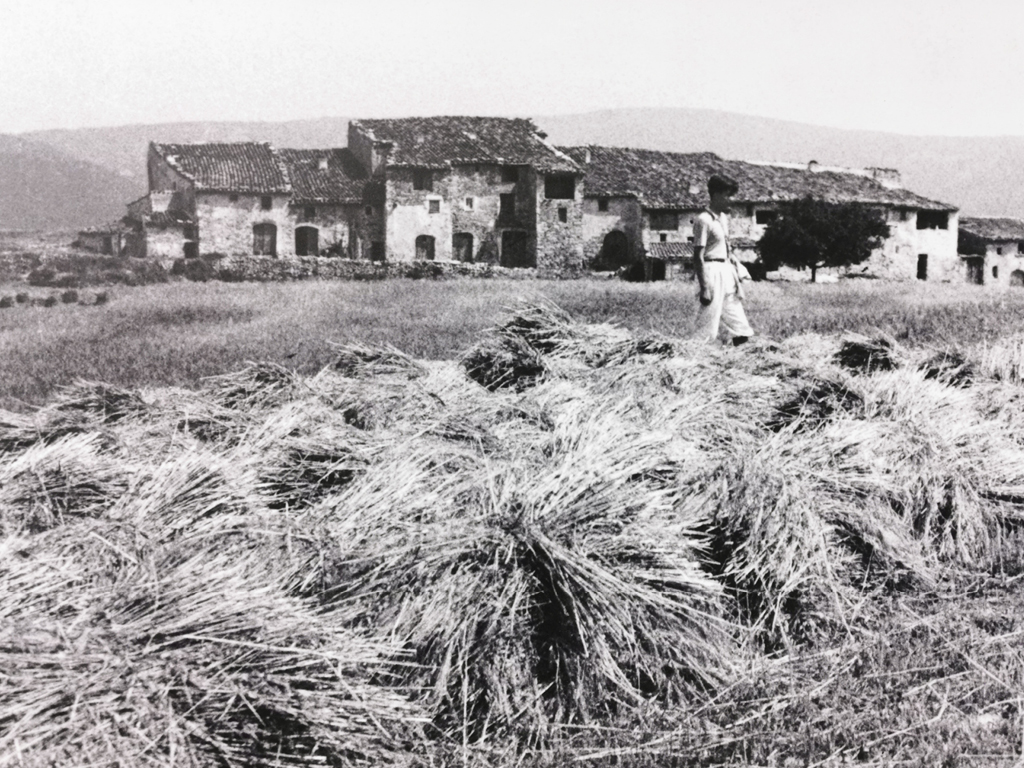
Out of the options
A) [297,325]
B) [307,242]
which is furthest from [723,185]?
[307,242]

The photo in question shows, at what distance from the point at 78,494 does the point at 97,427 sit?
31.0 inches

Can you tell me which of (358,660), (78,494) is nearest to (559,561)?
(358,660)

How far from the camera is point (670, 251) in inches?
1321

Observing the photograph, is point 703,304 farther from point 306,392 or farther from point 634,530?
point 634,530

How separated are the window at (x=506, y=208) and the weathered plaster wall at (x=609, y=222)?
2.84 m

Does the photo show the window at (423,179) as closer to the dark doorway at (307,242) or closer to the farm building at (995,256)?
the dark doorway at (307,242)

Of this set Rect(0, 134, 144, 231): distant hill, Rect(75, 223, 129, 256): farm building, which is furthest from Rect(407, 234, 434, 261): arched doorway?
Rect(0, 134, 144, 231): distant hill

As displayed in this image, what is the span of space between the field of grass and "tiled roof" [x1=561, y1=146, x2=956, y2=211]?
17.6 meters

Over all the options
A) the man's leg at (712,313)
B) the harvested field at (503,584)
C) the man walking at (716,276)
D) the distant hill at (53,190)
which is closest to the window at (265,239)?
the distant hill at (53,190)

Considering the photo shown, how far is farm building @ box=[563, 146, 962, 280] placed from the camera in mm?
36000

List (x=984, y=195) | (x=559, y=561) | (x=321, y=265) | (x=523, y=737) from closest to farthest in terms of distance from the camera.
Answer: (x=523, y=737) → (x=559, y=561) → (x=321, y=265) → (x=984, y=195)

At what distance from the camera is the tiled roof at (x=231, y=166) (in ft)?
107

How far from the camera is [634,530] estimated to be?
289 centimetres

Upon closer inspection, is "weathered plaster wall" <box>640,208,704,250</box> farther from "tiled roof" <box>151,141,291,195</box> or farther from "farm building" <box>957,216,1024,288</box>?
"tiled roof" <box>151,141,291,195</box>
